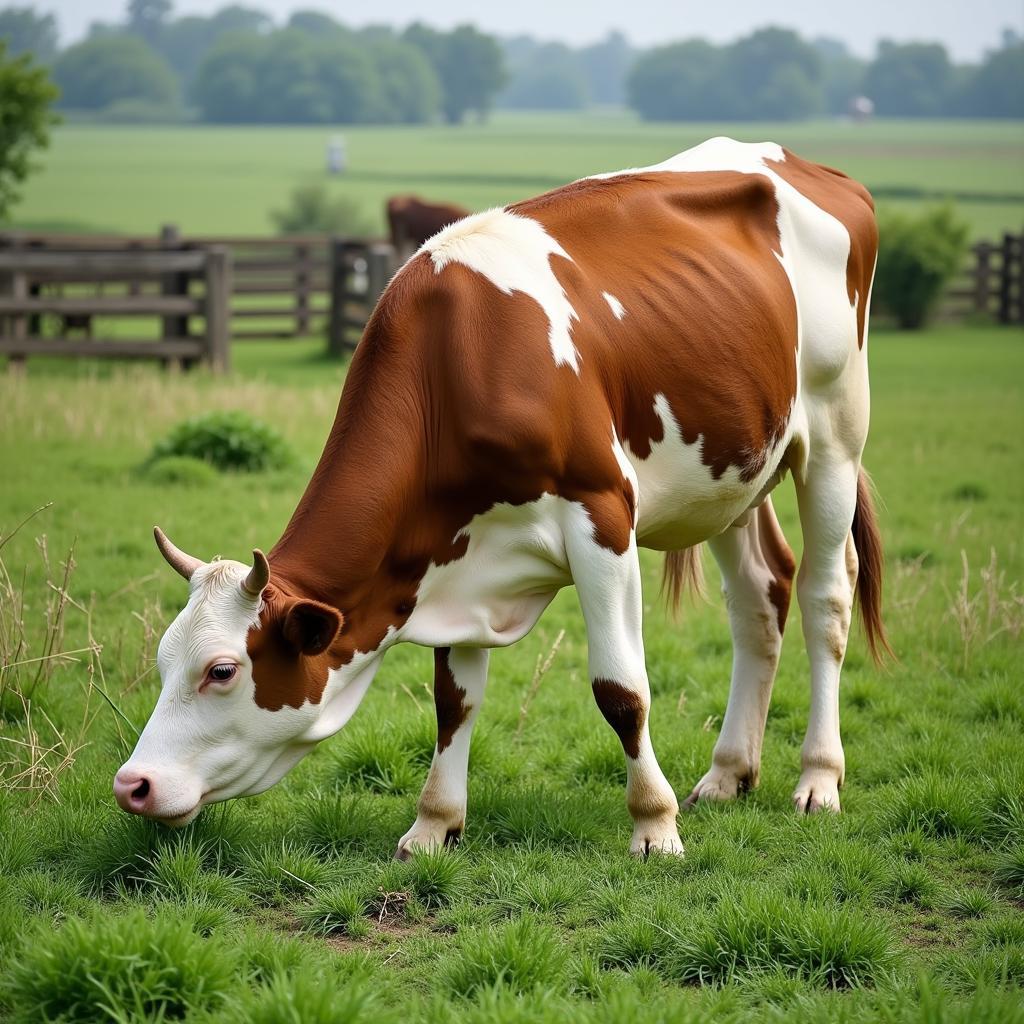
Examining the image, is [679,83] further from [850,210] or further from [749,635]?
[749,635]

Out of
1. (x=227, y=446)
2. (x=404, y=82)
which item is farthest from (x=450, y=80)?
(x=227, y=446)

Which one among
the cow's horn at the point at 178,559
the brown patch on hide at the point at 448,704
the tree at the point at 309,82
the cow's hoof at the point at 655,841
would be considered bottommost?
the cow's hoof at the point at 655,841

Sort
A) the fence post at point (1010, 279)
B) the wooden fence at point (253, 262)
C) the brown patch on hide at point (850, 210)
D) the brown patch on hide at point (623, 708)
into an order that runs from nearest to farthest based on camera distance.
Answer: the brown patch on hide at point (623, 708) < the brown patch on hide at point (850, 210) < the wooden fence at point (253, 262) < the fence post at point (1010, 279)

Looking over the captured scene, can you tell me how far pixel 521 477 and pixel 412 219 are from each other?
18692 mm

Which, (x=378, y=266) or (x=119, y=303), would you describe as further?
(x=378, y=266)

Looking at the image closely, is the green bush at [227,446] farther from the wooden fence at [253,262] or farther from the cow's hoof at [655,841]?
the wooden fence at [253,262]

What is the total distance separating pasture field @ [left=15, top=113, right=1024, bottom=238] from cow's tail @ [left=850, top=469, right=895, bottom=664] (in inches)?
1388

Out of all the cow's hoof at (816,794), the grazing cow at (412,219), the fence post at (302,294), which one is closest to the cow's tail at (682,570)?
the cow's hoof at (816,794)

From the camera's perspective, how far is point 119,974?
11.0 ft

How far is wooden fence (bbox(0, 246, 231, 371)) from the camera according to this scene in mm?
16719

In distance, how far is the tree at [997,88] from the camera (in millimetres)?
127062

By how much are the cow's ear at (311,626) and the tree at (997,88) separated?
5355 inches

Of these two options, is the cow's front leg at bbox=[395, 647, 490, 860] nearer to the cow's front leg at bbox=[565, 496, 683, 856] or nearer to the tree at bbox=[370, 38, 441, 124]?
the cow's front leg at bbox=[565, 496, 683, 856]

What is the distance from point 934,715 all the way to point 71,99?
160 meters
